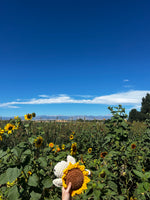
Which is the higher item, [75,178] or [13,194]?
[75,178]

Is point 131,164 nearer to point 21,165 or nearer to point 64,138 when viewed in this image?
point 21,165

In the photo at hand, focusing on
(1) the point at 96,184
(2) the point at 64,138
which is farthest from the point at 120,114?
(2) the point at 64,138

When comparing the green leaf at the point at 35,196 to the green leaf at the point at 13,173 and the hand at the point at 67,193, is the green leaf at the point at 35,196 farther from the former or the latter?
the hand at the point at 67,193

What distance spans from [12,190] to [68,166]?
1.10 m

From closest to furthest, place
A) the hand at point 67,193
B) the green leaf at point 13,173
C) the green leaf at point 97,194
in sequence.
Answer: the hand at point 67,193 → the green leaf at point 13,173 → the green leaf at point 97,194

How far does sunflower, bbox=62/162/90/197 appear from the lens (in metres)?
1.02

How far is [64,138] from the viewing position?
7430 mm

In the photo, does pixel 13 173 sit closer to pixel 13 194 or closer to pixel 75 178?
pixel 13 194

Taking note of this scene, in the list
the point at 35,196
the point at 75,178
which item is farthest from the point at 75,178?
the point at 35,196

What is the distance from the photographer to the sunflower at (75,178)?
1.02 metres

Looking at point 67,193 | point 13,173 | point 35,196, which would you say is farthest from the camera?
point 35,196

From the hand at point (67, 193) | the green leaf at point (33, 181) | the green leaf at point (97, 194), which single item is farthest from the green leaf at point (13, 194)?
the hand at point (67, 193)

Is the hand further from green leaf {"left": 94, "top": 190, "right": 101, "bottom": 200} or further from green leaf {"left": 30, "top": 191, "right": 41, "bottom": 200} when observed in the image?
green leaf {"left": 30, "top": 191, "right": 41, "bottom": 200}

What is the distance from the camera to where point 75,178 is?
1.04 meters
